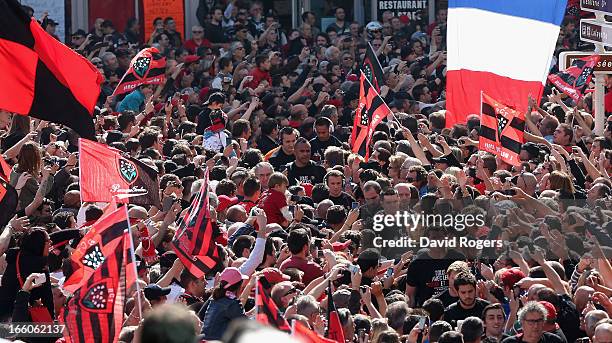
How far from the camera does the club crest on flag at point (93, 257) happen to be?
8281 millimetres

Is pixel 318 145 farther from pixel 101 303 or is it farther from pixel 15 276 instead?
pixel 101 303

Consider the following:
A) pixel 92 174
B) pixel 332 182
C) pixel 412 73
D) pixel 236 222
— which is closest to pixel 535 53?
pixel 332 182

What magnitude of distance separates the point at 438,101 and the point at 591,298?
11768 millimetres

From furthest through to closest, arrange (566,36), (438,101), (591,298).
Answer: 1. (566,36)
2. (438,101)
3. (591,298)

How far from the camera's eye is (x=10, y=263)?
363 inches

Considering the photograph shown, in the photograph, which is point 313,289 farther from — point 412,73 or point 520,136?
point 412,73

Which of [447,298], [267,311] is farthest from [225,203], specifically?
[267,311]

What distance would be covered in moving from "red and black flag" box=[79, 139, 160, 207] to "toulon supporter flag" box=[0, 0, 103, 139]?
0.36 meters

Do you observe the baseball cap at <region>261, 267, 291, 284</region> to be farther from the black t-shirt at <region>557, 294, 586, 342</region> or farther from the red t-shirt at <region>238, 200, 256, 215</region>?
the red t-shirt at <region>238, 200, 256, 215</region>

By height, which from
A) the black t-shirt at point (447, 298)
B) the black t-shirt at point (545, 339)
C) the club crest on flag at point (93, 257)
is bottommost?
the black t-shirt at point (447, 298)

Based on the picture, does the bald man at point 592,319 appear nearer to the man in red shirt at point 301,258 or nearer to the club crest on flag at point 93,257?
the man in red shirt at point 301,258

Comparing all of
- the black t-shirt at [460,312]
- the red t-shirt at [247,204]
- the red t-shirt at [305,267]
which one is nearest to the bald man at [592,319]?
the black t-shirt at [460,312]

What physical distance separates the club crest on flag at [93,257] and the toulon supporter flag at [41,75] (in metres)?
1.56

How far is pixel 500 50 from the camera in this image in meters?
13.8
